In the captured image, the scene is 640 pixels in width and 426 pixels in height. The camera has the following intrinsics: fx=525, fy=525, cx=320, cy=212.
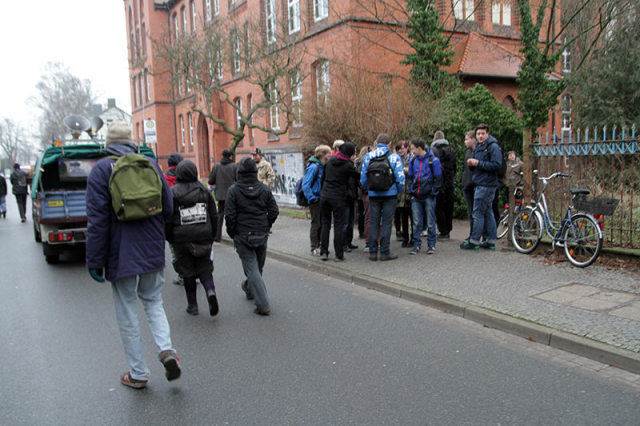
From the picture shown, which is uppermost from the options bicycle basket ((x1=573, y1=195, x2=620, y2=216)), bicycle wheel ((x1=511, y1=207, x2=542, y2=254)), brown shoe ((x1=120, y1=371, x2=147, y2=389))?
bicycle basket ((x1=573, y1=195, x2=620, y2=216))

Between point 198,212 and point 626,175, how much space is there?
5.84m

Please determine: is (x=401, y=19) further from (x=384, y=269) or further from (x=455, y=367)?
(x=455, y=367)

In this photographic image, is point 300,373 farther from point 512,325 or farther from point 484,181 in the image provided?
point 484,181

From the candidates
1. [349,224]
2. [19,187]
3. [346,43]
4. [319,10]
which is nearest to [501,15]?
[319,10]

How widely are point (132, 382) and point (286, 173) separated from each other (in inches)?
542

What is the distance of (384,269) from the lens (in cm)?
799

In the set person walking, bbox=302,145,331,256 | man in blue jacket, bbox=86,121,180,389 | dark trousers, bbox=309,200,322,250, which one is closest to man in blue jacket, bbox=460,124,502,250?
person walking, bbox=302,145,331,256

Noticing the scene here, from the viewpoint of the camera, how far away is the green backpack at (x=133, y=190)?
3922 mm

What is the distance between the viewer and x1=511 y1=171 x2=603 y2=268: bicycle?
24.4 feet

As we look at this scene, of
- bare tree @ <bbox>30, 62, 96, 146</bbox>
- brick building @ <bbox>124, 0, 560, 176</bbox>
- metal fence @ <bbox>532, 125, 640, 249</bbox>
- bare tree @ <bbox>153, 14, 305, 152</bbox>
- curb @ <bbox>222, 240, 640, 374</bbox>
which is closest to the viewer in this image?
curb @ <bbox>222, 240, 640, 374</bbox>

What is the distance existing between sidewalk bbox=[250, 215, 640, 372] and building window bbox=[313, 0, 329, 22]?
1585 cm

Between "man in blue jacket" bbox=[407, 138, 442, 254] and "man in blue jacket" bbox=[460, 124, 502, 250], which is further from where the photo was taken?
"man in blue jacket" bbox=[407, 138, 442, 254]

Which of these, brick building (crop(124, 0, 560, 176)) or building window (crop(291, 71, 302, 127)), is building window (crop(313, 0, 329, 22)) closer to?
brick building (crop(124, 0, 560, 176))

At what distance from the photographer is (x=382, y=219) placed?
842 centimetres
